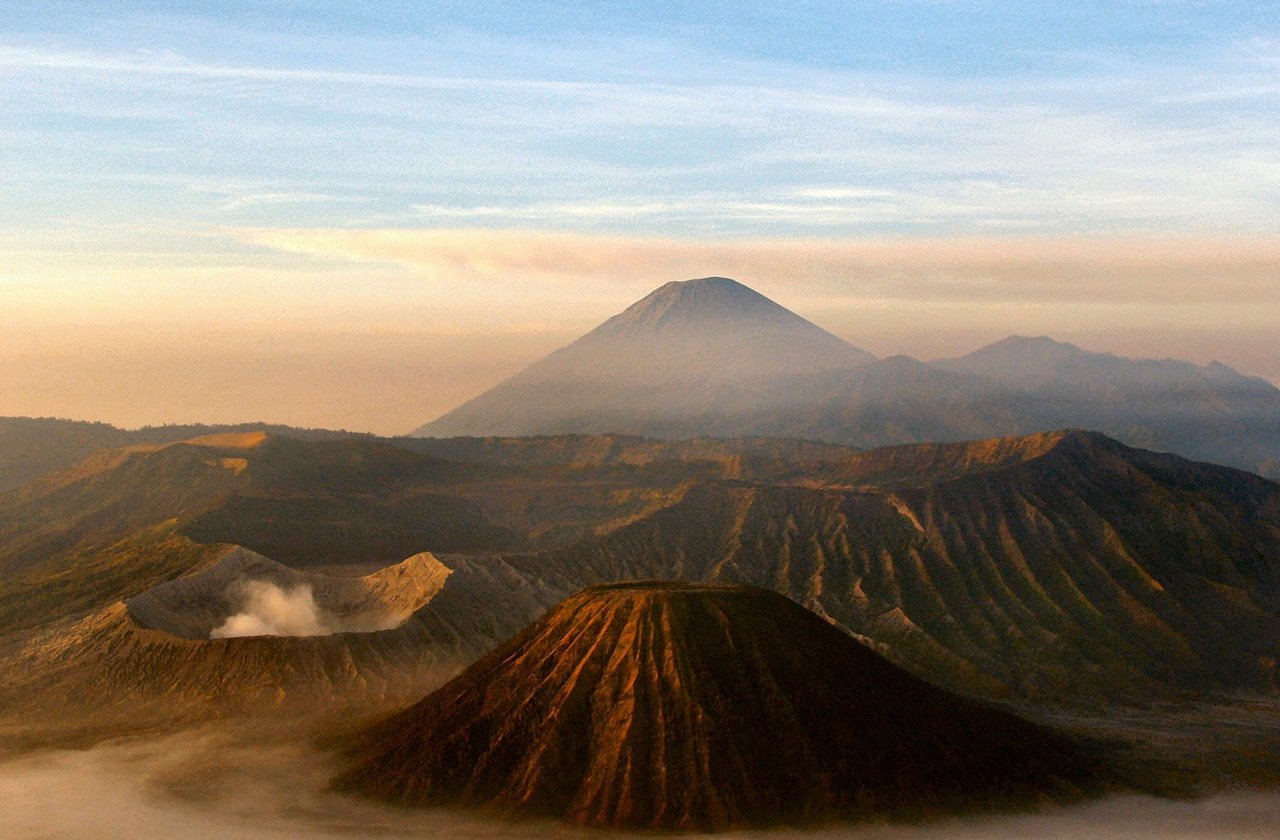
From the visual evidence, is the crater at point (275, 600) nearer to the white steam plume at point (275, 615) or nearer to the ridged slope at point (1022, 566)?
the white steam plume at point (275, 615)

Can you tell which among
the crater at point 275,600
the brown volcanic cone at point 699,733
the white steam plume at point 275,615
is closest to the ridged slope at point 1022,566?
the crater at point 275,600

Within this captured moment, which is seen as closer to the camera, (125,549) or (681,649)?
(681,649)

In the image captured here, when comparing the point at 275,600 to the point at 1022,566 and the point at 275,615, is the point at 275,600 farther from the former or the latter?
the point at 1022,566

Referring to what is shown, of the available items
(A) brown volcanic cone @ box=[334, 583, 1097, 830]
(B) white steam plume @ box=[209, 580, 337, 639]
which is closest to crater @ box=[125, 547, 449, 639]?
(B) white steam plume @ box=[209, 580, 337, 639]

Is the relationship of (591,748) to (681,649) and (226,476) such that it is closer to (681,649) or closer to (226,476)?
(681,649)

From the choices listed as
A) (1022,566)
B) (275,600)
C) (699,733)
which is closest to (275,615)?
(275,600)

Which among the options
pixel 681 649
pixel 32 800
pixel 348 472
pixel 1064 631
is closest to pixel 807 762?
pixel 681 649
